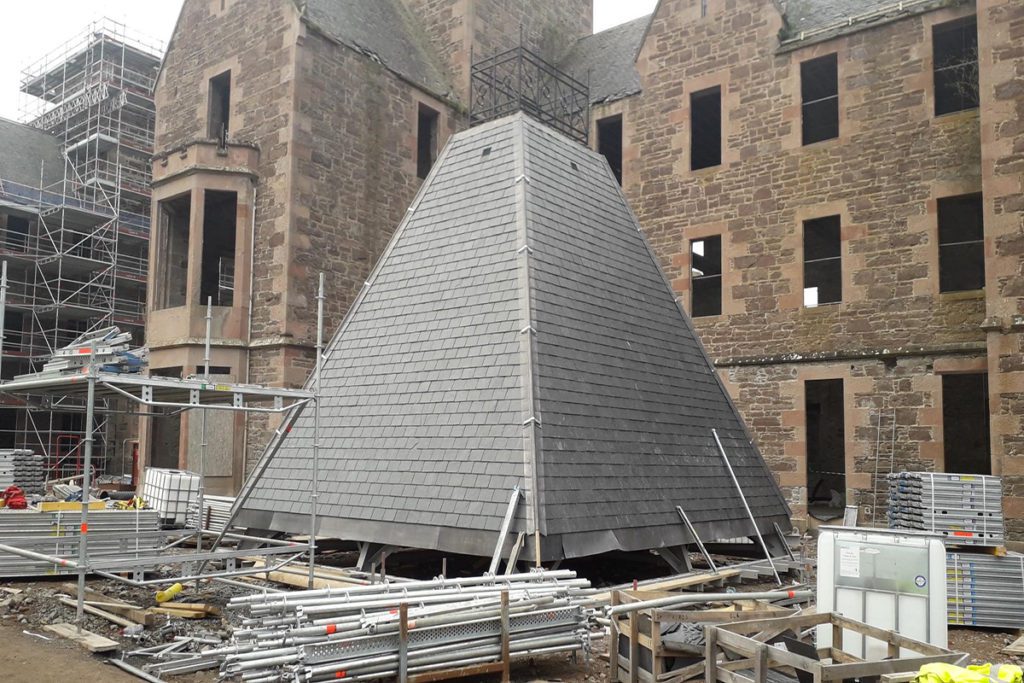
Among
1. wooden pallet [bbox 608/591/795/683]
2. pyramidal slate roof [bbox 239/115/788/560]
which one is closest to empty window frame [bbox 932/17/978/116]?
pyramidal slate roof [bbox 239/115/788/560]

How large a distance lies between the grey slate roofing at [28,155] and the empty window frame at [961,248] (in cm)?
2974

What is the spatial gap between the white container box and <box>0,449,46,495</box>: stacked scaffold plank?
20.0ft

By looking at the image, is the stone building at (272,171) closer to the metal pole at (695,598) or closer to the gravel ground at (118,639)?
the gravel ground at (118,639)

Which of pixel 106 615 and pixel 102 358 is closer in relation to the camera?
pixel 106 615

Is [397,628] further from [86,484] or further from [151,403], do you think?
[151,403]

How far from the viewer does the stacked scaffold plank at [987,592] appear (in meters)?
11.7

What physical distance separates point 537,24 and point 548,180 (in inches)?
657

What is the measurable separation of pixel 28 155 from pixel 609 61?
73.4 feet

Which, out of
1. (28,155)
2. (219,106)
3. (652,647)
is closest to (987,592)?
(652,647)

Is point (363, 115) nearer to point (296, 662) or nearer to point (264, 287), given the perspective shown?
point (264, 287)

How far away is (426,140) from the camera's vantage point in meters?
25.4

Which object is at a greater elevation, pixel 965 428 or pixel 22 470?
pixel 965 428

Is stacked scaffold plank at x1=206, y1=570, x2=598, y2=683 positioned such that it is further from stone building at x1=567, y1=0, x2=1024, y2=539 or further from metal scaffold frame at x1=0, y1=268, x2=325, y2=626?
stone building at x1=567, y1=0, x2=1024, y2=539

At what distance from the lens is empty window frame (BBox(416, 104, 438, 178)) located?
24953 millimetres
